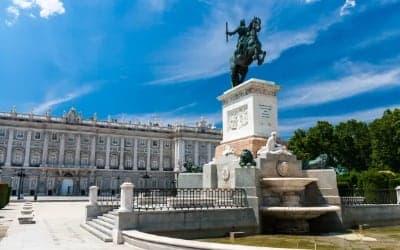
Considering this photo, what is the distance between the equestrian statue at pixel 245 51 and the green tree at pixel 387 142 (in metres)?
35.6

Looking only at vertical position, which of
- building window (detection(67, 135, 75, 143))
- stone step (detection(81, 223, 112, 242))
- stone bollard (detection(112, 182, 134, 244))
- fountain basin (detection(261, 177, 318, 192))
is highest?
building window (detection(67, 135, 75, 143))

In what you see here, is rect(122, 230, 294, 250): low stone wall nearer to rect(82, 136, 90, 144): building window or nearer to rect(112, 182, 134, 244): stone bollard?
rect(112, 182, 134, 244): stone bollard

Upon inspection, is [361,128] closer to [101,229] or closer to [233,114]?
[233,114]

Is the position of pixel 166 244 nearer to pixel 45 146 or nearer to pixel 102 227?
pixel 102 227

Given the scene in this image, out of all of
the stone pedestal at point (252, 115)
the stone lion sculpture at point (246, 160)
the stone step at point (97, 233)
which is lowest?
the stone step at point (97, 233)

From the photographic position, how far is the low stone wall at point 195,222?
10.6 m

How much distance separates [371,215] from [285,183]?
509 cm

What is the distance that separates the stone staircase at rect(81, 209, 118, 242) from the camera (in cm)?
1116

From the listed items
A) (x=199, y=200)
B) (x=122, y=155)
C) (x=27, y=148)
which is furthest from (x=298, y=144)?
(x=27, y=148)

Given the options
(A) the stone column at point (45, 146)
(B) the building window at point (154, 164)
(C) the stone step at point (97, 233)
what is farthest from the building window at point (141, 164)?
(C) the stone step at point (97, 233)

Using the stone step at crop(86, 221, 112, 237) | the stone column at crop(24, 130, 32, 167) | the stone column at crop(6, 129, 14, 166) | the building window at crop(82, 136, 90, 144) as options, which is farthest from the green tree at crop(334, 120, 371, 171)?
the stone column at crop(6, 129, 14, 166)

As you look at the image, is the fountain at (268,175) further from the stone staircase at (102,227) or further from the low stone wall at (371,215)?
the stone staircase at (102,227)

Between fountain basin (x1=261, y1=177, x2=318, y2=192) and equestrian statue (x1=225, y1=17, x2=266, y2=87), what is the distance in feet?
20.6

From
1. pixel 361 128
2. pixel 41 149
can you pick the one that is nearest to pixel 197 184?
pixel 361 128
